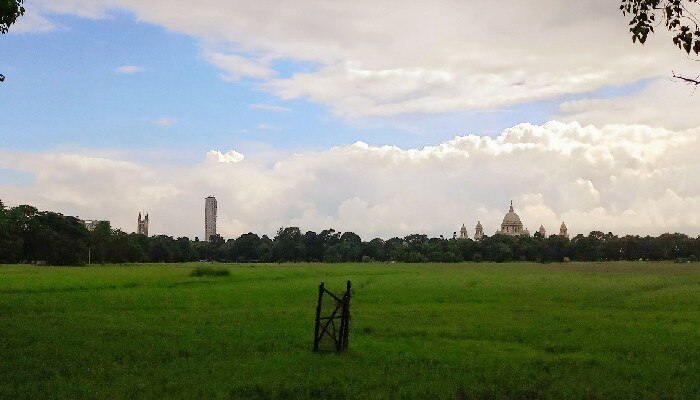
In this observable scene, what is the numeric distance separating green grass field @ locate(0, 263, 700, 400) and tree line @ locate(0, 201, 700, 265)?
290ft

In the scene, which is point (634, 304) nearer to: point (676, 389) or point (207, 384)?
point (676, 389)

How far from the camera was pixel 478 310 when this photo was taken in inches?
1406

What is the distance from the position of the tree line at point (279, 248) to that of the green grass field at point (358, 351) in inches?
3484

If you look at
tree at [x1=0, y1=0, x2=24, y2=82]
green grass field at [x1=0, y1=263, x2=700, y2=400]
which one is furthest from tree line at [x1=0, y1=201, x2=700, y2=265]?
tree at [x1=0, y1=0, x2=24, y2=82]

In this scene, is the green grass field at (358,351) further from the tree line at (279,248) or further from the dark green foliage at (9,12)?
the tree line at (279,248)

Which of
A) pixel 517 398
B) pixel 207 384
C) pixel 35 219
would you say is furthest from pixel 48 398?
pixel 35 219

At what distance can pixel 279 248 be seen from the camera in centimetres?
18888

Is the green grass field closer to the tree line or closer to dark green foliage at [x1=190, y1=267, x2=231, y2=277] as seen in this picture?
dark green foliage at [x1=190, y1=267, x2=231, y2=277]

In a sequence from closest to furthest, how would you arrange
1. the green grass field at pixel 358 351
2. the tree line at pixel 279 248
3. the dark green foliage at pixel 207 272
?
the green grass field at pixel 358 351
the dark green foliage at pixel 207 272
the tree line at pixel 279 248

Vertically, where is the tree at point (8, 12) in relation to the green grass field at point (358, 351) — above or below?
above

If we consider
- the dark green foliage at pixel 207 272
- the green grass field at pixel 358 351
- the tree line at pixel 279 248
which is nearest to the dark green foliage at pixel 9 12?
the green grass field at pixel 358 351

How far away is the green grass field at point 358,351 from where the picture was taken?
15562mm

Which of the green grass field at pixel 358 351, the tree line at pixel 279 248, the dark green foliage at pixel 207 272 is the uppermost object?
Result: the tree line at pixel 279 248

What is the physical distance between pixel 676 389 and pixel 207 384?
10.3 metres
